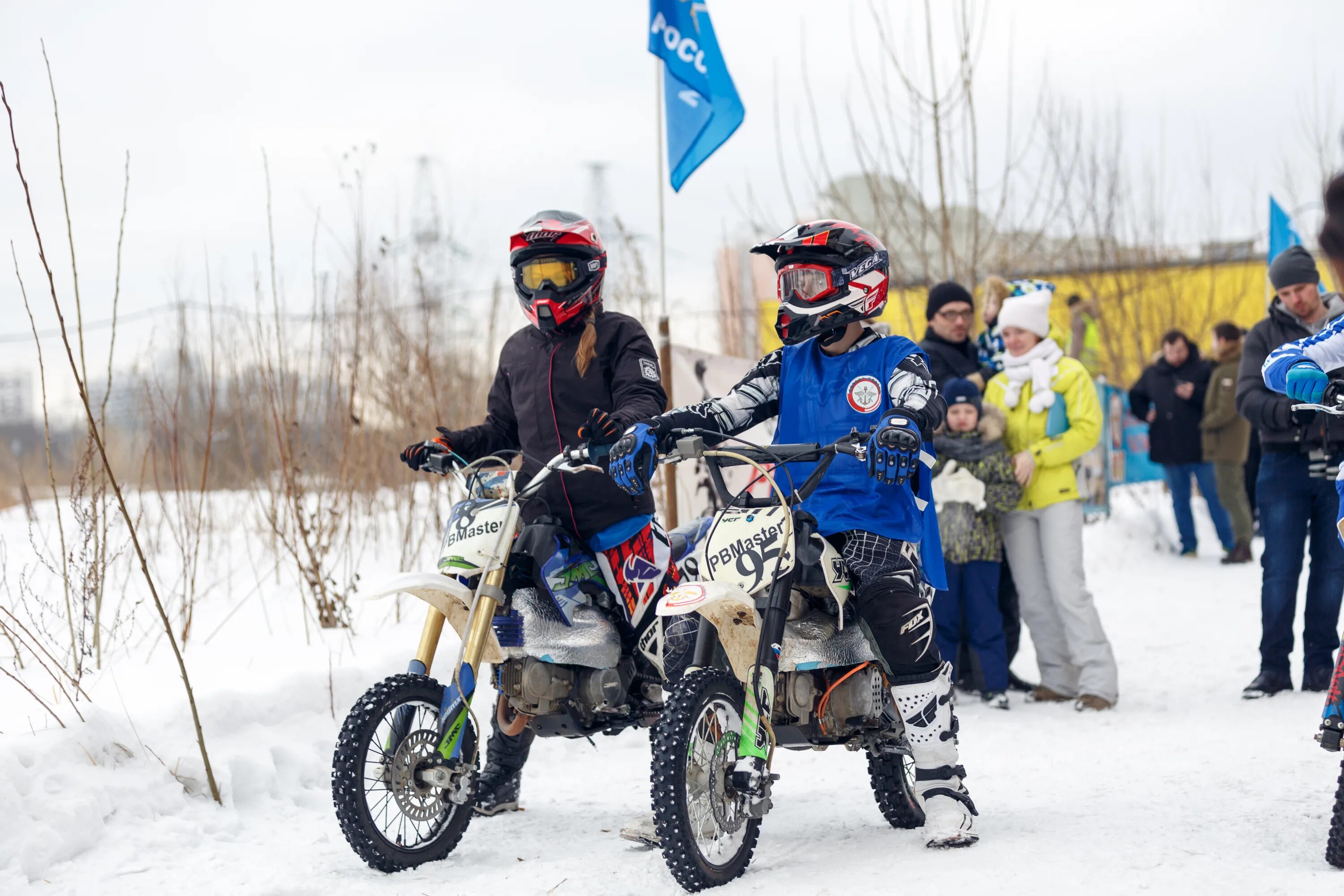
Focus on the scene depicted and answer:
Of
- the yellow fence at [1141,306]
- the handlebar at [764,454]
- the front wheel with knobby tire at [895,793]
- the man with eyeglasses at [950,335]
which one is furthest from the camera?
the yellow fence at [1141,306]

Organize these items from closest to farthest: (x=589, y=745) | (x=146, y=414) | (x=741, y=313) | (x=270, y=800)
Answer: (x=270, y=800) < (x=589, y=745) < (x=146, y=414) < (x=741, y=313)

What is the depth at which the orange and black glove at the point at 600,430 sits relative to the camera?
13.1 feet

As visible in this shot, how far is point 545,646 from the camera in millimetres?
4293

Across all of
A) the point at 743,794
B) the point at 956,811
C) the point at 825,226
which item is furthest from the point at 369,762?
the point at 825,226

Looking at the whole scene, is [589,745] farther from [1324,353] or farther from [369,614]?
[1324,353]

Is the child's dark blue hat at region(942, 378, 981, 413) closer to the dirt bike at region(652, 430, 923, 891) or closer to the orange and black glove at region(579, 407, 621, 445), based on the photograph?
the dirt bike at region(652, 430, 923, 891)

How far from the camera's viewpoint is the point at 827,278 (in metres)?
4.18

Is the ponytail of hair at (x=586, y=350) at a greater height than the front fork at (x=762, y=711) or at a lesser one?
greater

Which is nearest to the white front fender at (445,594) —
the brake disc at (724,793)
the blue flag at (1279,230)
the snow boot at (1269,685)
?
the brake disc at (724,793)

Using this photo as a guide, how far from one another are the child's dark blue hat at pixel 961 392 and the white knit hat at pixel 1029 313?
1.33ft

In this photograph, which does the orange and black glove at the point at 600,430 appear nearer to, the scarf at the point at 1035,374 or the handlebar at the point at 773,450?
the handlebar at the point at 773,450

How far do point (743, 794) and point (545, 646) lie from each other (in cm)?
98

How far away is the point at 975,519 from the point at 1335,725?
3213 millimetres

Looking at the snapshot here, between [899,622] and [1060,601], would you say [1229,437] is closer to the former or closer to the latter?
[1060,601]
